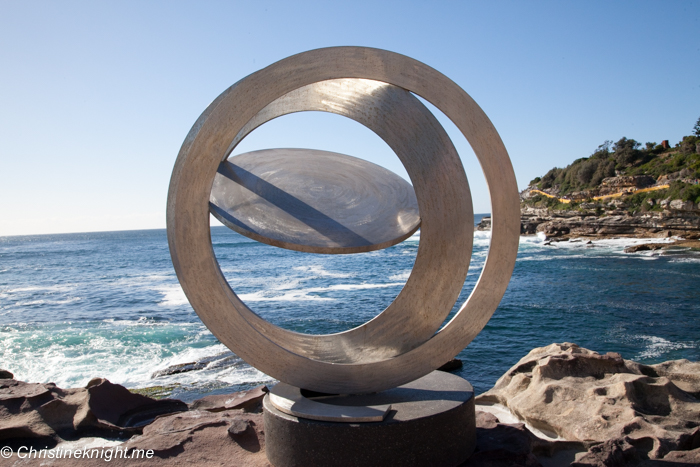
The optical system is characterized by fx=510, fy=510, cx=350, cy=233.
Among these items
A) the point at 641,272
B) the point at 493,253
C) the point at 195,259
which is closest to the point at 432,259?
the point at 493,253

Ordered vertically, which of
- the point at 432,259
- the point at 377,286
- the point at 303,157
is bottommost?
the point at 377,286

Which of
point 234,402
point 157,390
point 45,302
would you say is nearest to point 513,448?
point 234,402

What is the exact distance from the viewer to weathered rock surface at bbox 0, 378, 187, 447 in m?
7.51

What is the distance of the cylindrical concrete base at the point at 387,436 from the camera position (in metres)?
5.27

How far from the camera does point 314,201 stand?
26.1 feet

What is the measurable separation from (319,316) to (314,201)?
44.4 ft

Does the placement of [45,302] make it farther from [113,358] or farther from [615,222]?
[615,222]

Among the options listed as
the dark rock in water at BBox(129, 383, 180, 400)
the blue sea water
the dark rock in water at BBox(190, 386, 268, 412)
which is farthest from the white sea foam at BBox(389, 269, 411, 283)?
the dark rock in water at BBox(190, 386, 268, 412)

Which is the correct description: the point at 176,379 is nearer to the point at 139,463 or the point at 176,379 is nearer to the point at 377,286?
the point at 139,463

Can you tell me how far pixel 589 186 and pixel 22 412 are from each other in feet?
229

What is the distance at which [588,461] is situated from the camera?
6.06 metres

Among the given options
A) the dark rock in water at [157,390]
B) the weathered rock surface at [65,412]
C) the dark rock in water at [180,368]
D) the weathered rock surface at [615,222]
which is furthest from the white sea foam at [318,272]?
the weathered rock surface at [65,412]

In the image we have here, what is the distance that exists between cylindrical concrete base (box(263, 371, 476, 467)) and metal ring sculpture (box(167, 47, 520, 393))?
19.1 inches

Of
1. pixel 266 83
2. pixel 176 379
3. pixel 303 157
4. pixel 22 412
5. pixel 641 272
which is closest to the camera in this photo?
pixel 266 83
